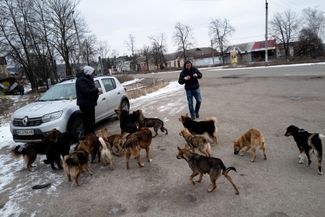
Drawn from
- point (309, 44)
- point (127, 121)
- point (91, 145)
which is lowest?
point (91, 145)

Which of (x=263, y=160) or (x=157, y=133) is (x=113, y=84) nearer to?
(x=157, y=133)

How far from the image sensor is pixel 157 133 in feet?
25.1

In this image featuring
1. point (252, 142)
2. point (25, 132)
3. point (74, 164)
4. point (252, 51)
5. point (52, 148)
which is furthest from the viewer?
point (252, 51)

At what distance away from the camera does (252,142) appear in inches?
204

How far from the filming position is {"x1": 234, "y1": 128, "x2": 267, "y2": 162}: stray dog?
514cm

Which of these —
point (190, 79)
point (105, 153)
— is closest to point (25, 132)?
point (105, 153)

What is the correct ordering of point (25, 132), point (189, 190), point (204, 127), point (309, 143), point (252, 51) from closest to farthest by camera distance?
1. point (189, 190)
2. point (309, 143)
3. point (204, 127)
4. point (25, 132)
5. point (252, 51)

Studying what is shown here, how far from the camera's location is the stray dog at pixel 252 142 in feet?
16.9

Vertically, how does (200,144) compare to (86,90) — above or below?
below

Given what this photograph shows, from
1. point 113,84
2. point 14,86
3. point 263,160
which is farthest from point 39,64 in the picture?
point 263,160

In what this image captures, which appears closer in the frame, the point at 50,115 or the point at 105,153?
the point at 105,153

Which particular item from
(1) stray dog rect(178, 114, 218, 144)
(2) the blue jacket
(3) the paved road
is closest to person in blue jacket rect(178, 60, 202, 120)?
(2) the blue jacket

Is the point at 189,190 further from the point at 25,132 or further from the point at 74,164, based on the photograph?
the point at 25,132

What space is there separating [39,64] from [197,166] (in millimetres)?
40169
